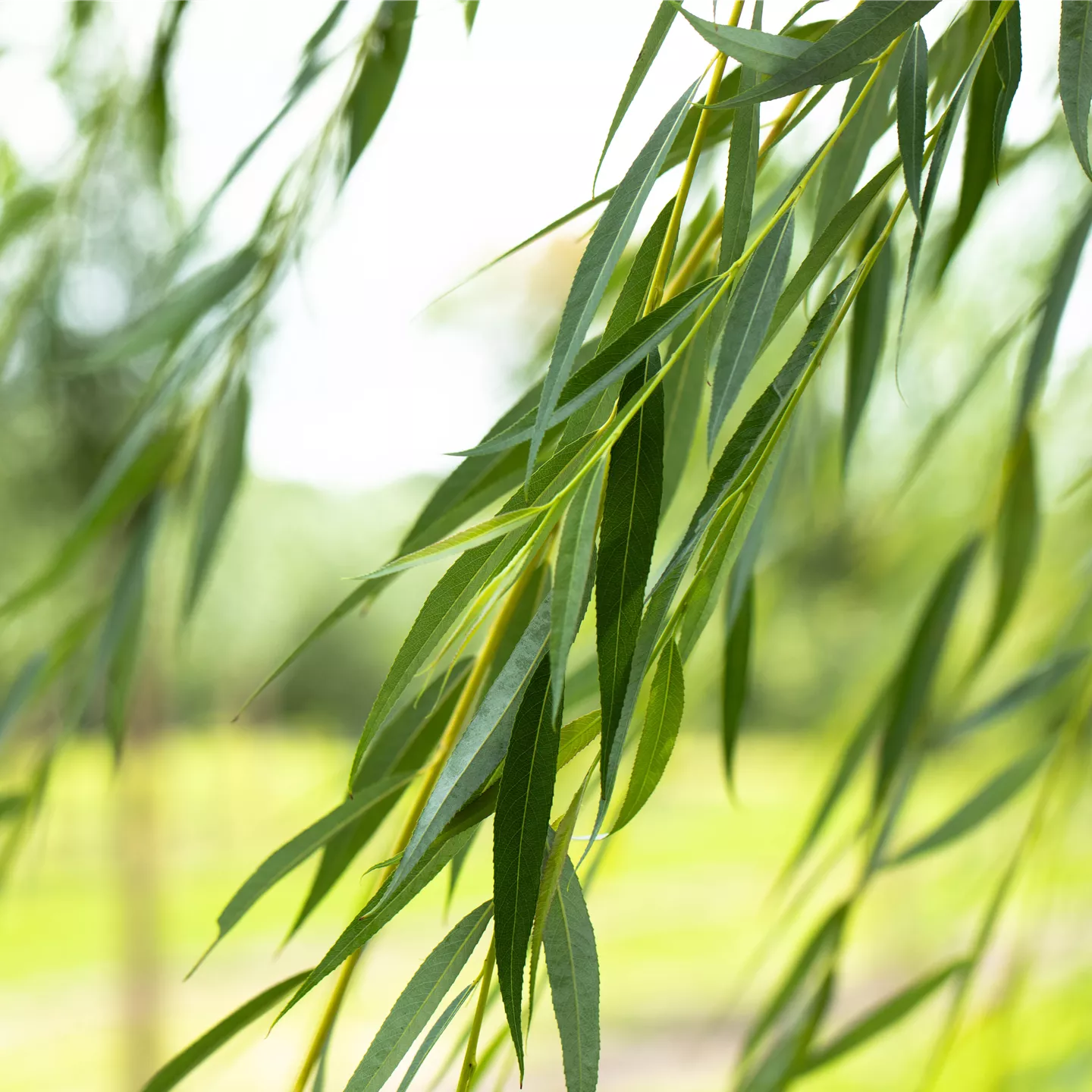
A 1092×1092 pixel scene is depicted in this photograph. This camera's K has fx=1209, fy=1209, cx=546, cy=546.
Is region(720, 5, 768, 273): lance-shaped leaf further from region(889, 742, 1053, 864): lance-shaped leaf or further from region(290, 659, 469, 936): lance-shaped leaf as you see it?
region(889, 742, 1053, 864): lance-shaped leaf

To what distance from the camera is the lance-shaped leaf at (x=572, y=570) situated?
169 millimetres

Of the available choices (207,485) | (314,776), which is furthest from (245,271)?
(314,776)

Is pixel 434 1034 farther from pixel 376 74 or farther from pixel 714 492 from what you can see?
pixel 376 74

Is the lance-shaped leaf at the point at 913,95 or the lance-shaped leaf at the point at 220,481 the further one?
→ the lance-shaped leaf at the point at 220,481

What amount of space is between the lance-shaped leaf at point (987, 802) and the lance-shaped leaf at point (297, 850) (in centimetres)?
24

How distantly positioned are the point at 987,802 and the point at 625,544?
12.6 inches

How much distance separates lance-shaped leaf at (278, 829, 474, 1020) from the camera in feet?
0.62

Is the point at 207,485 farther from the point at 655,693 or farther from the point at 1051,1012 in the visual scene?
the point at 1051,1012

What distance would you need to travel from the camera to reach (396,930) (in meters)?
5.37

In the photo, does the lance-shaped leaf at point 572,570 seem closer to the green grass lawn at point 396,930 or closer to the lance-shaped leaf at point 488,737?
the lance-shaped leaf at point 488,737

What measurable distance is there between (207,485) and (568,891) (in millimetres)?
335

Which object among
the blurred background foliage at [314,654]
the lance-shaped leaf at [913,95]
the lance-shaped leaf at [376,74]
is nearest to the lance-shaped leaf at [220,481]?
the blurred background foliage at [314,654]

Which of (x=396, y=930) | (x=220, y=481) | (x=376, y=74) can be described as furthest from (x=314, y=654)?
(x=376, y=74)

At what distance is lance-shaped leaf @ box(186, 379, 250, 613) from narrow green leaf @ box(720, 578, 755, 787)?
0.75ft
